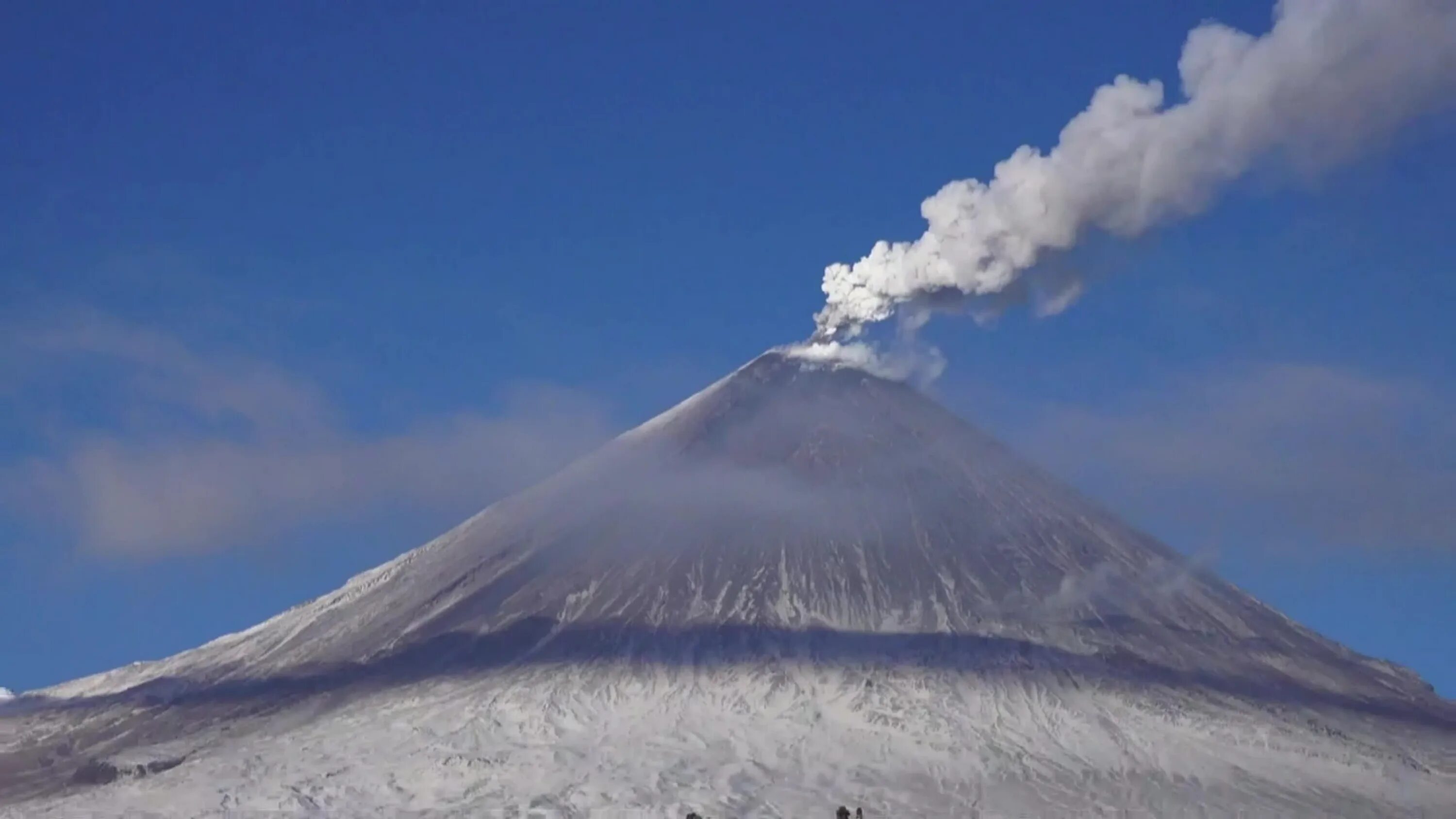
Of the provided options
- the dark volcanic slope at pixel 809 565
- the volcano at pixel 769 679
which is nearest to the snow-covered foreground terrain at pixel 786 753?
the volcano at pixel 769 679

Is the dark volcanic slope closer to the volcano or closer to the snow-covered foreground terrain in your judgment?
the volcano

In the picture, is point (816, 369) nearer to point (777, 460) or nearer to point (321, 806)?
point (777, 460)

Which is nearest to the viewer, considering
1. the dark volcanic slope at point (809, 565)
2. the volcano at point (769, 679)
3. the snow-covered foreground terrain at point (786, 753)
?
the snow-covered foreground terrain at point (786, 753)

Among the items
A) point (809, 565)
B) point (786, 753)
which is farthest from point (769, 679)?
point (809, 565)

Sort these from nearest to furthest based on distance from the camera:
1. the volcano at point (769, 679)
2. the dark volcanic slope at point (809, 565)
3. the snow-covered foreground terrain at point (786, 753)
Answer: the snow-covered foreground terrain at point (786, 753) → the volcano at point (769, 679) → the dark volcanic slope at point (809, 565)

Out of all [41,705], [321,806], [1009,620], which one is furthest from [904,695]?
[41,705]

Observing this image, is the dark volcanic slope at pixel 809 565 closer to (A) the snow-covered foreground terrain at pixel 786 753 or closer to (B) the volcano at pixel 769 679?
(B) the volcano at pixel 769 679
